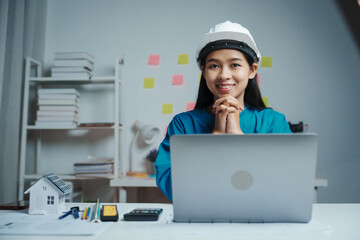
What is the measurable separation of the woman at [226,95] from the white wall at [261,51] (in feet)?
4.30

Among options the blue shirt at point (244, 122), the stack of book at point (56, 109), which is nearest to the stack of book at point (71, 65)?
the stack of book at point (56, 109)

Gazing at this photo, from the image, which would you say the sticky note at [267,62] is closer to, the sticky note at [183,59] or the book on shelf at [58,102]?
A: the sticky note at [183,59]

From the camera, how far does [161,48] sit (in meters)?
2.80

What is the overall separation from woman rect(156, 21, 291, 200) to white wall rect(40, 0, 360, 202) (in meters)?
1.31

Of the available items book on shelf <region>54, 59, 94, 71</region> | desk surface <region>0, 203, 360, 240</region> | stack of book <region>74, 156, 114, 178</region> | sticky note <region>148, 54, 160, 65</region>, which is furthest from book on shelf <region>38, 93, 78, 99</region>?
desk surface <region>0, 203, 360, 240</region>

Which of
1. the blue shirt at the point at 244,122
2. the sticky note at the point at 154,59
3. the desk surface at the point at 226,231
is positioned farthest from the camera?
the sticky note at the point at 154,59

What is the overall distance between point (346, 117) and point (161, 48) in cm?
163

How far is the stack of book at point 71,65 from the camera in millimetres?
2510

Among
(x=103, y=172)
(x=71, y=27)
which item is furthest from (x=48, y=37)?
(x=103, y=172)

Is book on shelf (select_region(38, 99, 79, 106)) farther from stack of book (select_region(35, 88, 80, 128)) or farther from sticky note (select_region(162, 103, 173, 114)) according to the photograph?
sticky note (select_region(162, 103, 173, 114))

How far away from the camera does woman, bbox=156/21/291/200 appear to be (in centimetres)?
117

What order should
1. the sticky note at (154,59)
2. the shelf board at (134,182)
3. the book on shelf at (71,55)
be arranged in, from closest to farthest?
1. the shelf board at (134,182)
2. the book on shelf at (71,55)
3. the sticky note at (154,59)

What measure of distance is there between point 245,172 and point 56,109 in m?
2.04

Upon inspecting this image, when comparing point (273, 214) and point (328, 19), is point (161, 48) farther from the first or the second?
point (273, 214)
